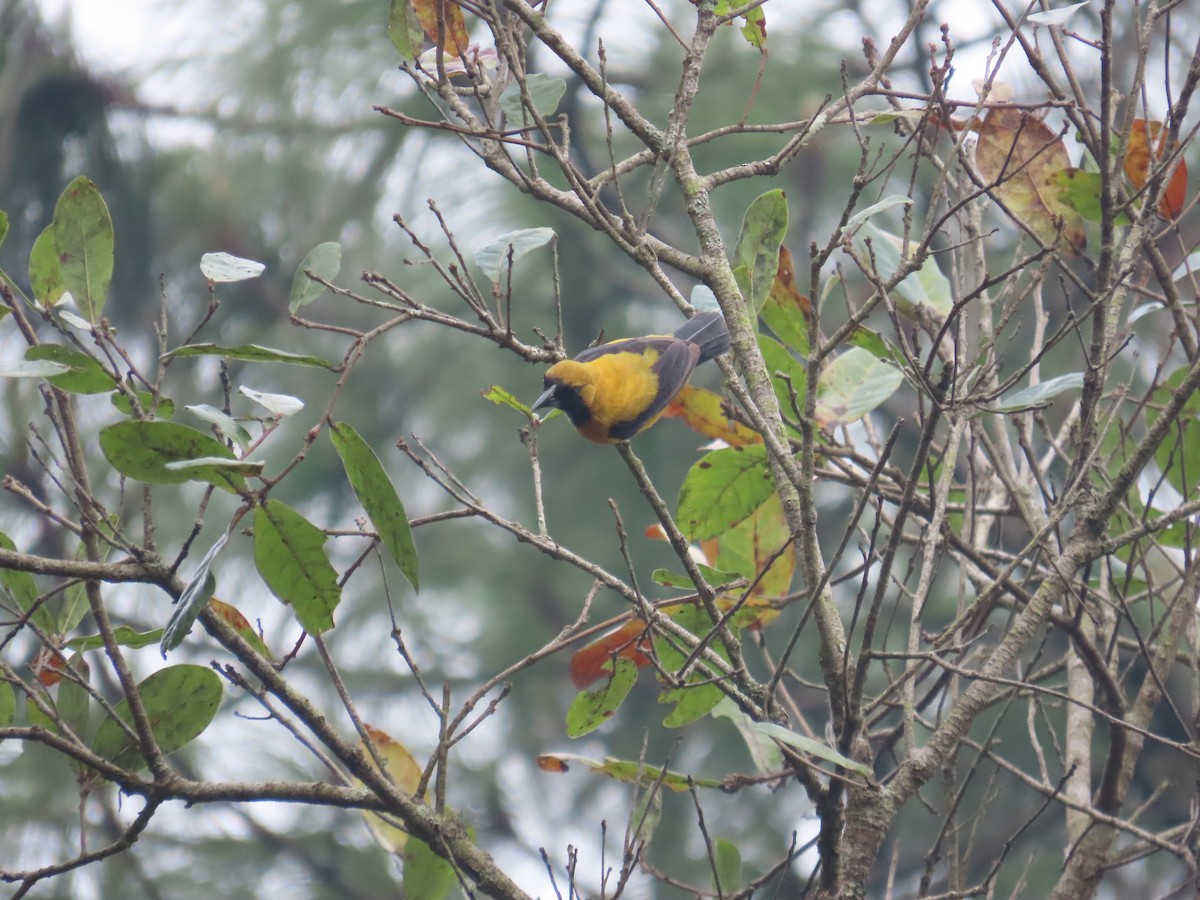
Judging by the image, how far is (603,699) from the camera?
160 centimetres

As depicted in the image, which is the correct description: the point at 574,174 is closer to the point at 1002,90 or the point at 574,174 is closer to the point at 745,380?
the point at 745,380

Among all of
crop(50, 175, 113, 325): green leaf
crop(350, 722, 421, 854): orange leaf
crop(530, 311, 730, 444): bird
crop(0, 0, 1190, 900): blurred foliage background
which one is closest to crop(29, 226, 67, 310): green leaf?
crop(50, 175, 113, 325): green leaf

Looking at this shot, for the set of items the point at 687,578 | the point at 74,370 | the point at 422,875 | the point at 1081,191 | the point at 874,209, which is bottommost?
the point at 422,875

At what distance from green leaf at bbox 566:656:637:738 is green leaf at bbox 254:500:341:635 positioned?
42cm

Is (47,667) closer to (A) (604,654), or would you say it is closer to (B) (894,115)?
(A) (604,654)

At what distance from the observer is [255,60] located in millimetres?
5168

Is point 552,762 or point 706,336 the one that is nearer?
point 552,762

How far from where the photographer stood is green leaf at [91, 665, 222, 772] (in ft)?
4.62

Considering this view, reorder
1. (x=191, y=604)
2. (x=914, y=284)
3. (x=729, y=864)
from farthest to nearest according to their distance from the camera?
(x=914, y=284) < (x=729, y=864) < (x=191, y=604)

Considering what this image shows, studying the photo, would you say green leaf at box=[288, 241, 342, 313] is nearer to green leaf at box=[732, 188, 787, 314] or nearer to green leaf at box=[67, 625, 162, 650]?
green leaf at box=[67, 625, 162, 650]

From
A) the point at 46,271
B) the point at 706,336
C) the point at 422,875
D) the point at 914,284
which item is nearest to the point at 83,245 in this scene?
the point at 46,271

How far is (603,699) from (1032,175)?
1.07 m

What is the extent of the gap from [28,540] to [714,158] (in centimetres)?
354

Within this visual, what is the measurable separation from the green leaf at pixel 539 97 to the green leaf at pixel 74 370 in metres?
0.77
